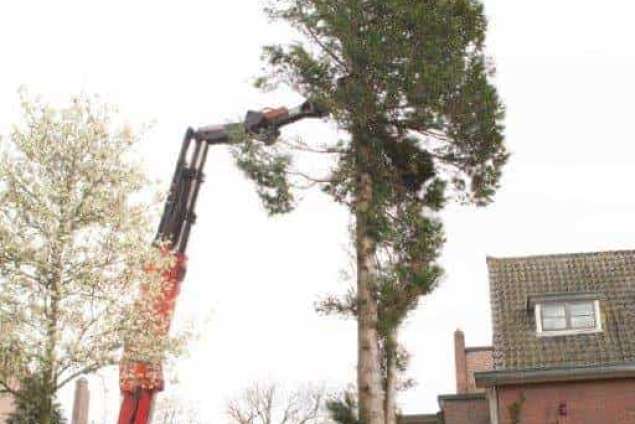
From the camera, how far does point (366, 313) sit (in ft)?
58.5

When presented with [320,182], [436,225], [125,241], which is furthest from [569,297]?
[125,241]

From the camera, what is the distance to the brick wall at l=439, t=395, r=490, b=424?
92.3 feet

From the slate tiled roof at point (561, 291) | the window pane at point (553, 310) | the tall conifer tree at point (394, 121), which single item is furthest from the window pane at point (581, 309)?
the tall conifer tree at point (394, 121)

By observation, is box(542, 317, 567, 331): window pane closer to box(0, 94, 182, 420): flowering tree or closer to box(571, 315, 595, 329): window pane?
box(571, 315, 595, 329): window pane

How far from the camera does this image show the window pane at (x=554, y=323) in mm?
25281

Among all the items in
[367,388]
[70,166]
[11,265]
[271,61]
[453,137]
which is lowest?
[367,388]

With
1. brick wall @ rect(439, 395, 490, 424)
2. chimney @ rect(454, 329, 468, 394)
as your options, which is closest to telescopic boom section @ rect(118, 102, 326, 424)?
brick wall @ rect(439, 395, 490, 424)

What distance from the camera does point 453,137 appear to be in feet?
62.1

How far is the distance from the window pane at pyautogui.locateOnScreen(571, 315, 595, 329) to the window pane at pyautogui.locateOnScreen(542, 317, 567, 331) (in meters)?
0.26

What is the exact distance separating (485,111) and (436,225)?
2696mm

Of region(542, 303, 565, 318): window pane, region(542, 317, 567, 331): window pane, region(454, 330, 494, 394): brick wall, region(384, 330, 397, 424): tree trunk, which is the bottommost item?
region(384, 330, 397, 424): tree trunk

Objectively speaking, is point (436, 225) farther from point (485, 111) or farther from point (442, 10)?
point (442, 10)

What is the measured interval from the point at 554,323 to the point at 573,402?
266 cm

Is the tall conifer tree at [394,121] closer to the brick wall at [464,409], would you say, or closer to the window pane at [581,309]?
the window pane at [581,309]
